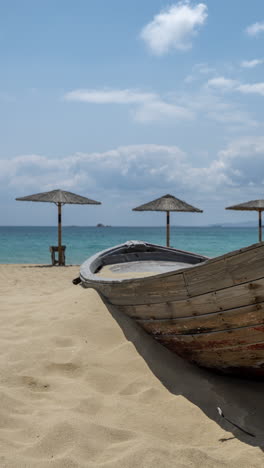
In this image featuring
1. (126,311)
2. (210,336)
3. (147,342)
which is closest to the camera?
(210,336)

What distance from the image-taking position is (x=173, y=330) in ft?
9.36

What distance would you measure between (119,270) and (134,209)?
31.9 ft

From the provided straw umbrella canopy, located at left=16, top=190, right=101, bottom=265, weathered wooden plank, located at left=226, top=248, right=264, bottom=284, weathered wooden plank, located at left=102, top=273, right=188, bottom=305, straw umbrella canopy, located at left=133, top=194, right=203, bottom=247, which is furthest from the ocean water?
weathered wooden plank, located at left=226, top=248, right=264, bottom=284

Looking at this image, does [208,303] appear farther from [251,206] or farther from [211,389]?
[251,206]

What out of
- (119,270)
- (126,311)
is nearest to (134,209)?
(119,270)

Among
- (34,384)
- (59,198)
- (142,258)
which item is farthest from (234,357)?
(59,198)

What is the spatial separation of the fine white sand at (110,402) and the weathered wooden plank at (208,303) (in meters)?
0.32

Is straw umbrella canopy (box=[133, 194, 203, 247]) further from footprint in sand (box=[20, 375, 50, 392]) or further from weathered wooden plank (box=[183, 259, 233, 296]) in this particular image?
footprint in sand (box=[20, 375, 50, 392])

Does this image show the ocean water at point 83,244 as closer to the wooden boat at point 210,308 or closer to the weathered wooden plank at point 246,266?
the wooden boat at point 210,308

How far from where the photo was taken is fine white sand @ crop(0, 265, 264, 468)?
1925 millimetres

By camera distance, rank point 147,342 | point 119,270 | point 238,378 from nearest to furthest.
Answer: point 238,378 → point 147,342 → point 119,270

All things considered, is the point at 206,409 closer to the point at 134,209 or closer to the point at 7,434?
the point at 7,434

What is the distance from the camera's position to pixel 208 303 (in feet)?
8.25

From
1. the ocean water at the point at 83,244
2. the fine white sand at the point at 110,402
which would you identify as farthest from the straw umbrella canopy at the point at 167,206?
the fine white sand at the point at 110,402
